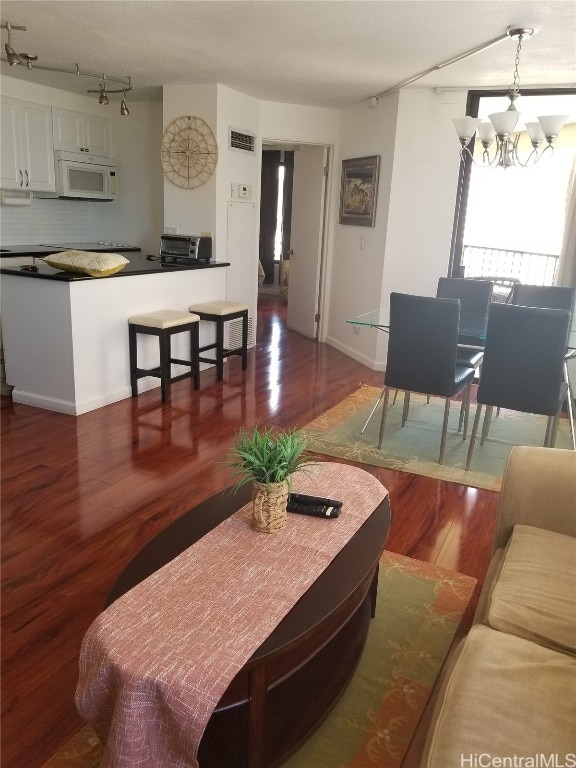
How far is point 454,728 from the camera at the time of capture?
1157mm

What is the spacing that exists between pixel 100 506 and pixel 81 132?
4774mm

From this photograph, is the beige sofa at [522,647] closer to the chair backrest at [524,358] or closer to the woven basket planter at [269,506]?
the woven basket planter at [269,506]

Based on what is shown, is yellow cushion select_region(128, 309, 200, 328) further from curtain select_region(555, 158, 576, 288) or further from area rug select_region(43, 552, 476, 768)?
curtain select_region(555, 158, 576, 288)

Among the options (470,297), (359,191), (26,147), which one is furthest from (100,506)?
(26,147)

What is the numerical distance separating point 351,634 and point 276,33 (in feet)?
11.4

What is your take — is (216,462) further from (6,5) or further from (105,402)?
(6,5)

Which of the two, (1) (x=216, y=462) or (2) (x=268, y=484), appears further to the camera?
(1) (x=216, y=462)

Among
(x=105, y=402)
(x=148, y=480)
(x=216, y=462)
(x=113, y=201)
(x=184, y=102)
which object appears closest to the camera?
(x=148, y=480)

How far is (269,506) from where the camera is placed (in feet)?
5.56

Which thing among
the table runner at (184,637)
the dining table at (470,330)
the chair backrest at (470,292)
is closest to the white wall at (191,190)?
the dining table at (470,330)

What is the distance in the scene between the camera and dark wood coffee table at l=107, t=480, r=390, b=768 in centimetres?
133

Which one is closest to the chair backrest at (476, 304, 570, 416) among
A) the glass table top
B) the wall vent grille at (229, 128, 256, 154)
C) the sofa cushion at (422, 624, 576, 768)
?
the glass table top

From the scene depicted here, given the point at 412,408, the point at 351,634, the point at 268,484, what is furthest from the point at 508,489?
the point at 412,408

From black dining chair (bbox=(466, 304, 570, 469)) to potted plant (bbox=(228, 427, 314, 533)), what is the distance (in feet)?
6.53
